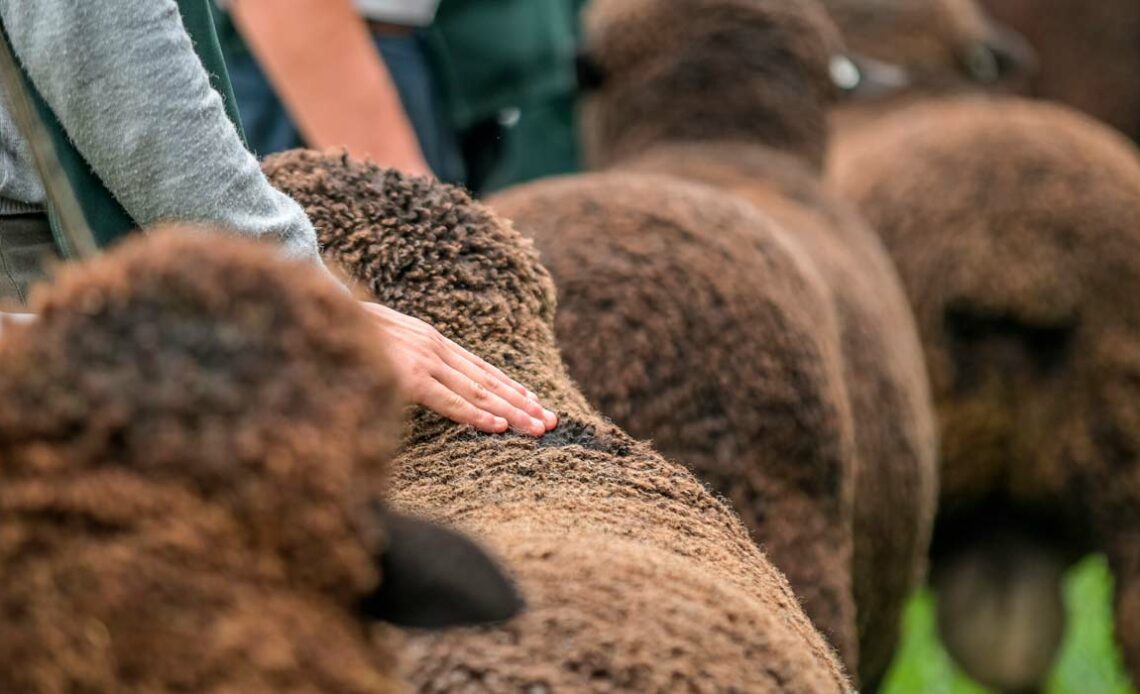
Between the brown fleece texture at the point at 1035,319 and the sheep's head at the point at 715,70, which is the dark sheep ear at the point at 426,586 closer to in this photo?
the sheep's head at the point at 715,70

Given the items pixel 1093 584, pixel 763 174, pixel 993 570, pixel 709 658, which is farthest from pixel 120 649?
pixel 1093 584

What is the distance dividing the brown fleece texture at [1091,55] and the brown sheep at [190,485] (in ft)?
25.7

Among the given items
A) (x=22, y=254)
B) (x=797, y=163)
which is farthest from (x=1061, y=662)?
(x=22, y=254)

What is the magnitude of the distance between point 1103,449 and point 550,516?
3288 millimetres

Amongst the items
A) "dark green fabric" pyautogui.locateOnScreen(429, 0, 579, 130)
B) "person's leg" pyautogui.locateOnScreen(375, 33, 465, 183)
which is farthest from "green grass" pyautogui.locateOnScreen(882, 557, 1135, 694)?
"person's leg" pyautogui.locateOnScreen(375, 33, 465, 183)

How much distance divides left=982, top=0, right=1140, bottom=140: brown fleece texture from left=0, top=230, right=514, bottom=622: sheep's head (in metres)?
7.82

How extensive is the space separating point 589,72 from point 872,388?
1500 millimetres

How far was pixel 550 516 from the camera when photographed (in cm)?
158

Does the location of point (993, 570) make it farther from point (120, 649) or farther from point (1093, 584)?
point (120, 649)

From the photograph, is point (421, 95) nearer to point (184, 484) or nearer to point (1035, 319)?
point (1035, 319)

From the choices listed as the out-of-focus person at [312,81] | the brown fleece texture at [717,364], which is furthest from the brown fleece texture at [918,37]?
the brown fleece texture at [717,364]

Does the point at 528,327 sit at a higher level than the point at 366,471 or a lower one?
lower

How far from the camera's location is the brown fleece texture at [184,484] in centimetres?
111

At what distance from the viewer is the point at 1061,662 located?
5914 mm
